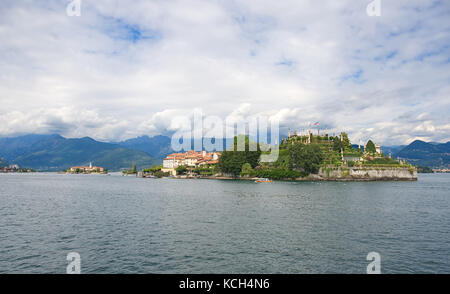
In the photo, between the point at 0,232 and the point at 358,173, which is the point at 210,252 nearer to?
the point at 0,232

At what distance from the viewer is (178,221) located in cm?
3225

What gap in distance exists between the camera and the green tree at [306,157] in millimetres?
112438

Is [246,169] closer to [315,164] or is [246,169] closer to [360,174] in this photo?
[315,164]

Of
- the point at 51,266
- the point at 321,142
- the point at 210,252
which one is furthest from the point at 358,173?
the point at 51,266

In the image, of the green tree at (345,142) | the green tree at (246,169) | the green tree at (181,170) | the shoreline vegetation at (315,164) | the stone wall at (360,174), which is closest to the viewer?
the stone wall at (360,174)

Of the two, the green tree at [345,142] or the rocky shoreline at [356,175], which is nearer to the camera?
the rocky shoreline at [356,175]

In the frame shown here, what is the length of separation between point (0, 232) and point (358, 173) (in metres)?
112

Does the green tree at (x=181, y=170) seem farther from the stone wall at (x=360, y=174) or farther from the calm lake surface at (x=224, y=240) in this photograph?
the calm lake surface at (x=224, y=240)

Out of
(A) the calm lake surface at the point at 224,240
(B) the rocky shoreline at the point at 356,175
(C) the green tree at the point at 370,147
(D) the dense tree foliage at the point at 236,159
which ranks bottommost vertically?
(A) the calm lake surface at the point at 224,240

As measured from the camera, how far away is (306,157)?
112938mm

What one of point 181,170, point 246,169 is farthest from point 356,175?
point 181,170

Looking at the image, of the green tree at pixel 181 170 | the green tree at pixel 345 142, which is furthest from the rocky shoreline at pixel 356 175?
the green tree at pixel 181 170

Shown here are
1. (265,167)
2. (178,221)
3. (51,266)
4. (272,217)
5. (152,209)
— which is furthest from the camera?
(265,167)
